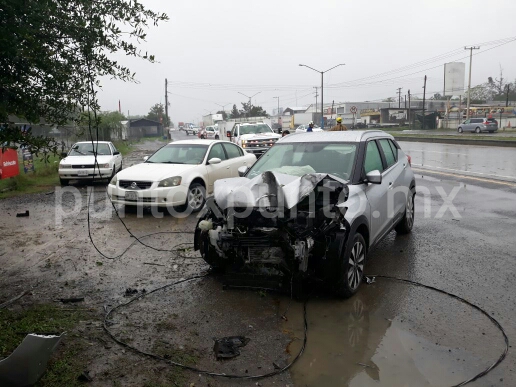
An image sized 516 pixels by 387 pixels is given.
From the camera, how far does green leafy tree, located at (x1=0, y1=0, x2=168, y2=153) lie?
3969 mm

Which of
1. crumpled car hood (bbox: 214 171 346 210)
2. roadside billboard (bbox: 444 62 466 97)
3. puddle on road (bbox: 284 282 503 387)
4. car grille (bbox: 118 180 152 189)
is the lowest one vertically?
puddle on road (bbox: 284 282 503 387)

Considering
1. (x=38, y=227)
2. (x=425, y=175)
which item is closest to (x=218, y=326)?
(x=38, y=227)

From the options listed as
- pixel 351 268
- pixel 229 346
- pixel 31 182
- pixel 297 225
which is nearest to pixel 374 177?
pixel 351 268

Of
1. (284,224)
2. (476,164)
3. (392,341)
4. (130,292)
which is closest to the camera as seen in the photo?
(392,341)

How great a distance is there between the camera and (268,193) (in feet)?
15.8

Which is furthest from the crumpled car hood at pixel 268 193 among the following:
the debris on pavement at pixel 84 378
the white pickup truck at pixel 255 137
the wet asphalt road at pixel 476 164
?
the white pickup truck at pixel 255 137

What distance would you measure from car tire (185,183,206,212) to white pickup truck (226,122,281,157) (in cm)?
1132

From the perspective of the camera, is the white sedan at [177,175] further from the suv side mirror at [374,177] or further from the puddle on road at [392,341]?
the puddle on road at [392,341]

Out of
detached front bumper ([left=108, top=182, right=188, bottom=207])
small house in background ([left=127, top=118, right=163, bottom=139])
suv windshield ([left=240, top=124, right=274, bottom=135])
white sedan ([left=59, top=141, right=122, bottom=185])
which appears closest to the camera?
detached front bumper ([left=108, top=182, right=188, bottom=207])

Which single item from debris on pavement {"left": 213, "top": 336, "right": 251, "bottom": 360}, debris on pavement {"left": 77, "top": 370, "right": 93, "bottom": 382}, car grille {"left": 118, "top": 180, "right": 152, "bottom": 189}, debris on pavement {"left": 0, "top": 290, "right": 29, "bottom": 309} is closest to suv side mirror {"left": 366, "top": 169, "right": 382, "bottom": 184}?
debris on pavement {"left": 213, "top": 336, "right": 251, "bottom": 360}

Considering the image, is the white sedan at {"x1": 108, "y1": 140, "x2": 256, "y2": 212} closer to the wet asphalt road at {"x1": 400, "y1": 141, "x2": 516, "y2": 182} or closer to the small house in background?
the wet asphalt road at {"x1": 400, "y1": 141, "x2": 516, "y2": 182}

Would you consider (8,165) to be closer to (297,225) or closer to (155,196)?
(155,196)

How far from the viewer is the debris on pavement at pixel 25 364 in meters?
3.29

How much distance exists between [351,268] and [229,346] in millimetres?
1699
